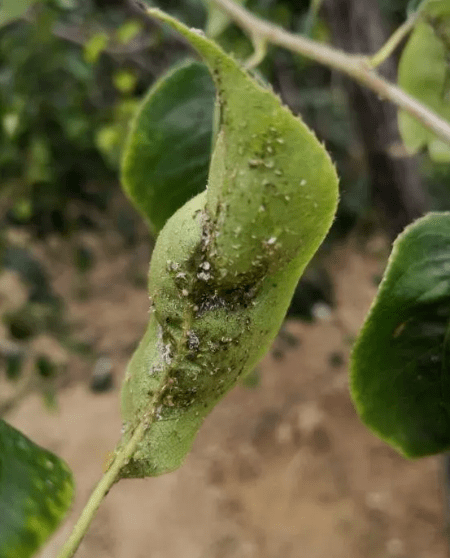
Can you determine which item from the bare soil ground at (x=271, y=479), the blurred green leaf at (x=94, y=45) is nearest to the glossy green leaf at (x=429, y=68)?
the blurred green leaf at (x=94, y=45)

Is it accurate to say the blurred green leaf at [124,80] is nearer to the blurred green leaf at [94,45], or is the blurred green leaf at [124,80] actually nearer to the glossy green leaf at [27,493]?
the blurred green leaf at [94,45]

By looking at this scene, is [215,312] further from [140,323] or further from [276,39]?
[140,323]

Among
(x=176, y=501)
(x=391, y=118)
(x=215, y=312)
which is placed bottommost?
(x=176, y=501)

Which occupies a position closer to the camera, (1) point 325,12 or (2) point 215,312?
(2) point 215,312

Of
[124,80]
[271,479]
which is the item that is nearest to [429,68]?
[124,80]

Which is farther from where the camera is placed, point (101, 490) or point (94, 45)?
point (94, 45)

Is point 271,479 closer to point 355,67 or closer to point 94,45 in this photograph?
point 94,45

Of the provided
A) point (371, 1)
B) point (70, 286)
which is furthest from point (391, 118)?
point (70, 286)
